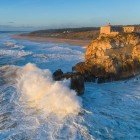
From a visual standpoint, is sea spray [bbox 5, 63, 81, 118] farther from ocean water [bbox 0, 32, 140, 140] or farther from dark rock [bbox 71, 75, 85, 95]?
dark rock [bbox 71, 75, 85, 95]

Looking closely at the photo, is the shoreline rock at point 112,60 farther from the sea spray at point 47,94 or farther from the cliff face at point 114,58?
the sea spray at point 47,94

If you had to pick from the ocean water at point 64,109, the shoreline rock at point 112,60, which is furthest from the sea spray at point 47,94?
the shoreline rock at point 112,60

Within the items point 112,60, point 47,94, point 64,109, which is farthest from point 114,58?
point 64,109

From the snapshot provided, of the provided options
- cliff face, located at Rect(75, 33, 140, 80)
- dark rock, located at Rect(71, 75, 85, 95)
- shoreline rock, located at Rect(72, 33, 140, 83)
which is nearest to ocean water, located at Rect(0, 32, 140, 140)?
dark rock, located at Rect(71, 75, 85, 95)

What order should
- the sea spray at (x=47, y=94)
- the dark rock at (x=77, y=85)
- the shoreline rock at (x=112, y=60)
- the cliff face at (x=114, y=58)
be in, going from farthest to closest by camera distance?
the cliff face at (x=114, y=58)
the shoreline rock at (x=112, y=60)
the dark rock at (x=77, y=85)
the sea spray at (x=47, y=94)

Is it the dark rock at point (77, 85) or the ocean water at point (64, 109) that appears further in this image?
the dark rock at point (77, 85)

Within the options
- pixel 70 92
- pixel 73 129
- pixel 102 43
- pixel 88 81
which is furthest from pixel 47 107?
pixel 102 43
